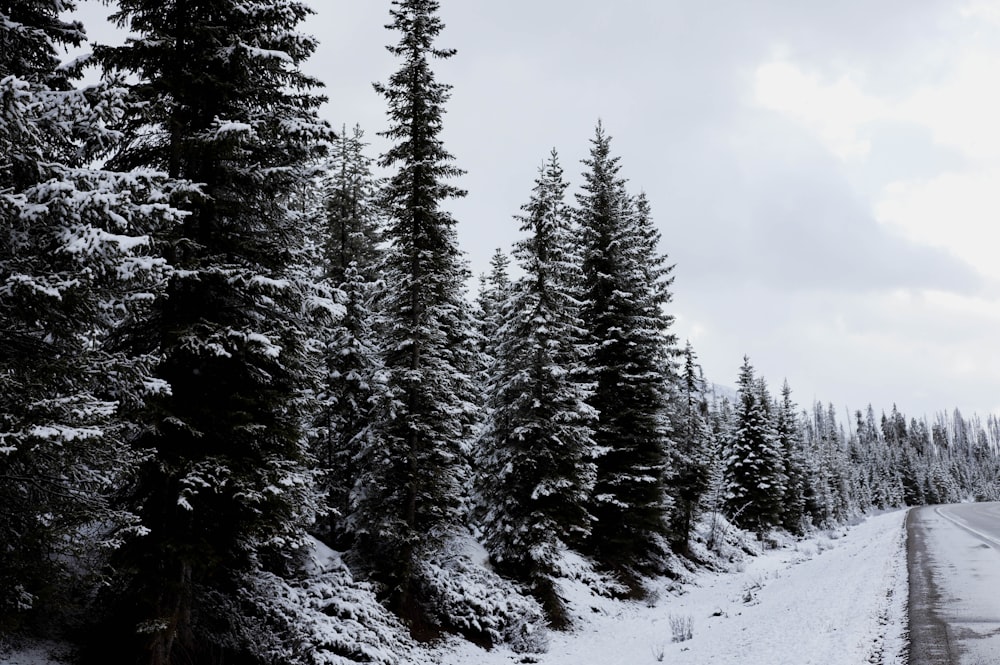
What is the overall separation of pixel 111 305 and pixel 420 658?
11058mm

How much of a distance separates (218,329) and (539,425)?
13.0 m

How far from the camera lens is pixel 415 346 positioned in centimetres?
1739

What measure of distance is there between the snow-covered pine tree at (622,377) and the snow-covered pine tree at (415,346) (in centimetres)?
898

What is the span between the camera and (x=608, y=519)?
25172mm

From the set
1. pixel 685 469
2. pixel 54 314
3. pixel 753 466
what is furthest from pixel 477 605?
pixel 753 466

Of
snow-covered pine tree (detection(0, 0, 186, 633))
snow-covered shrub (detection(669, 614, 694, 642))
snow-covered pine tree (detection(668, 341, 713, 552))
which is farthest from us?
snow-covered pine tree (detection(668, 341, 713, 552))

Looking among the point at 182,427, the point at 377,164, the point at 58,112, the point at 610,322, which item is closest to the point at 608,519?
the point at 610,322

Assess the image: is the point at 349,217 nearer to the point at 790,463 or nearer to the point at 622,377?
the point at 622,377

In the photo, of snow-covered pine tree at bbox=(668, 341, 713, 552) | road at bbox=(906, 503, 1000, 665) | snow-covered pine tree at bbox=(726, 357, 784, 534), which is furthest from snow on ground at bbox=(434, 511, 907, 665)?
snow-covered pine tree at bbox=(726, 357, 784, 534)

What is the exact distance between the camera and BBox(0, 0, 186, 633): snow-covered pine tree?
615 cm

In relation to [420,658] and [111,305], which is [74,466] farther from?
[420,658]

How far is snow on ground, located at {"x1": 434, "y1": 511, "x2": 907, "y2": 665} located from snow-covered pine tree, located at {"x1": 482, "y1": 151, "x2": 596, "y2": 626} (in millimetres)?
2684

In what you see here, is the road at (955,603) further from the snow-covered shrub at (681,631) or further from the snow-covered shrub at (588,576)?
the snow-covered shrub at (588,576)

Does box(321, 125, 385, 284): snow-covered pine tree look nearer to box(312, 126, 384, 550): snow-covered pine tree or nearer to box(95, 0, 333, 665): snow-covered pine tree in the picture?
box(312, 126, 384, 550): snow-covered pine tree
